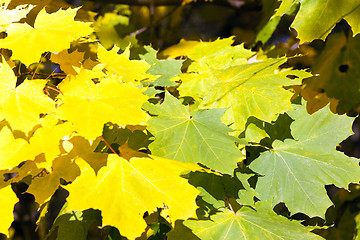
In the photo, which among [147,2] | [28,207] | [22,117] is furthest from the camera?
[28,207]

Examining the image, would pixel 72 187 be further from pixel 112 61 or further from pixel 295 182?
pixel 295 182

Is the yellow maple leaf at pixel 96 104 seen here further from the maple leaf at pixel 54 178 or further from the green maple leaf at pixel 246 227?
the green maple leaf at pixel 246 227

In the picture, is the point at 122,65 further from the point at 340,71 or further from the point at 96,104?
the point at 340,71

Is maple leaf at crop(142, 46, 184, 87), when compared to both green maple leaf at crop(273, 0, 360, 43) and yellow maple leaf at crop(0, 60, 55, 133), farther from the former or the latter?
yellow maple leaf at crop(0, 60, 55, 133)

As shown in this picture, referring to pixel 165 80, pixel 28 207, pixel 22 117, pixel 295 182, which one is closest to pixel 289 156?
pixel 295 182

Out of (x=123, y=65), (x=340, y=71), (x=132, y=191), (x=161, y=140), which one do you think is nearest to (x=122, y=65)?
(x=123, y=65)

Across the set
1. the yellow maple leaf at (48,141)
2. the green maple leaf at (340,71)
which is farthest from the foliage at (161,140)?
the green maple leaf at (340,71)
